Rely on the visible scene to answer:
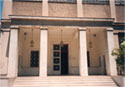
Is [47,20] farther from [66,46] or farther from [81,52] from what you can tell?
[66,46]

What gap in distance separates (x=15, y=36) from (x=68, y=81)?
5363 millimetres

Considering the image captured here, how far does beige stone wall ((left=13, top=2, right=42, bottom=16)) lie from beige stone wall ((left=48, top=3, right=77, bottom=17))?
3.08ft

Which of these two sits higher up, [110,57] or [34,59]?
[110,57]

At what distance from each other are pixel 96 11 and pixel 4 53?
28.3 feet

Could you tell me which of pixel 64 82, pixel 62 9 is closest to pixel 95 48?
pixel 62 9

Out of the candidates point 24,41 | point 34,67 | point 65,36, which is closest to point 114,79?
point 65,36

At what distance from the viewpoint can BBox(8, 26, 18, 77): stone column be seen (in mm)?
11055

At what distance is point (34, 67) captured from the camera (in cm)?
1494

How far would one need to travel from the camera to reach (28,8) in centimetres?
1248

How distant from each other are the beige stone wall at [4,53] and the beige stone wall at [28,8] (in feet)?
6.97

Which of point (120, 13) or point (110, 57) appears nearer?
point (110, 57)

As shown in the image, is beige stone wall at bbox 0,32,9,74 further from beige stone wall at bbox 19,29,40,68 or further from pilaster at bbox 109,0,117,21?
pilaster at bbox 109,0,117,21

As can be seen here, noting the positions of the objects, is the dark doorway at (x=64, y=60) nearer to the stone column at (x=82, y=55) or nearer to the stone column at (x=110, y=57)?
the stone column at (x=82, y=55)

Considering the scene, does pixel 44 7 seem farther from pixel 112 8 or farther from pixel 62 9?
pixel 112 8
